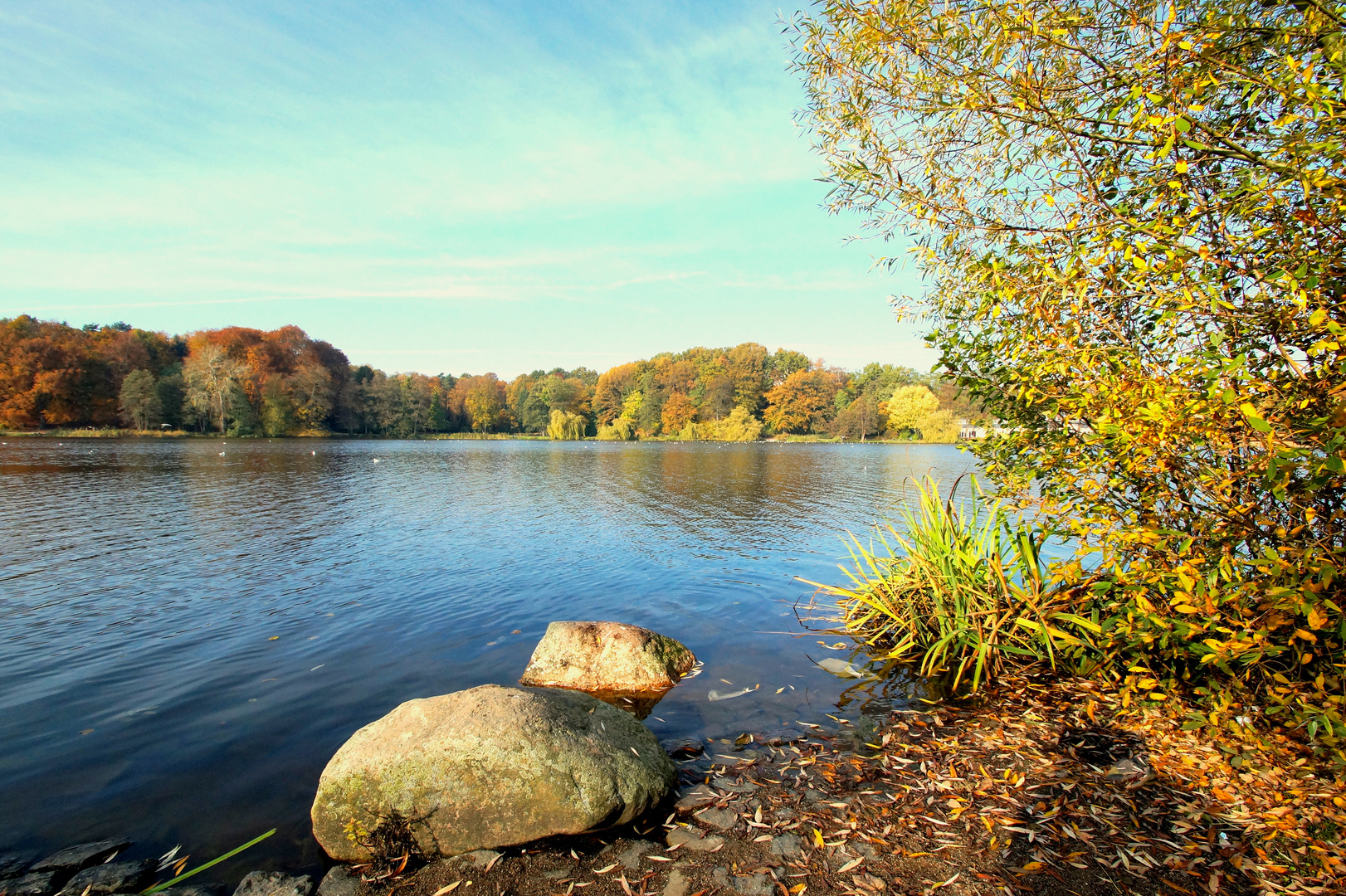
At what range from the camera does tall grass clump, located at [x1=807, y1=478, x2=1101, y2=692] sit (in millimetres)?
6680

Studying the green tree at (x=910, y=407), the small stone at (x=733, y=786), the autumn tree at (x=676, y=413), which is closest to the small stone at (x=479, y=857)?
the small stone at (x=733, y=786)

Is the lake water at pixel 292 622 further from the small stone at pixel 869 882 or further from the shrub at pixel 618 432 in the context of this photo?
the shrub at pixel 618 432

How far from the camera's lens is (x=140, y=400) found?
7944cm

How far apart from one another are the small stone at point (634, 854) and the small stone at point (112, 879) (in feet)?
10.8

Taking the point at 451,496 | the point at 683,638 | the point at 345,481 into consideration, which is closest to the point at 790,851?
the point at 683,638

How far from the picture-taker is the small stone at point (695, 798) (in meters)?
4.86

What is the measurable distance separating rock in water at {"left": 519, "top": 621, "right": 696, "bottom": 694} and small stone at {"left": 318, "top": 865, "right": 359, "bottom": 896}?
3.50 metres

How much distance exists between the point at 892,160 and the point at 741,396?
120 m

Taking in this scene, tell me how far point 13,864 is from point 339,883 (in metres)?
2.51

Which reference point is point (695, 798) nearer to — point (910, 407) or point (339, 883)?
point (339, 883)

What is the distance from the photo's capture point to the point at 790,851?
4.14 m

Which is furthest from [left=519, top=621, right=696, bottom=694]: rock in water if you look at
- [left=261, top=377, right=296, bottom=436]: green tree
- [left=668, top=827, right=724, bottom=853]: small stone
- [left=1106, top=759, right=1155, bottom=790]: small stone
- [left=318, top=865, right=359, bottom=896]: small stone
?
[left=261, top=377, right=296, bottom=436]: green tree

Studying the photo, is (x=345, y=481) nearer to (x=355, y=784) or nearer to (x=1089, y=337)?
(x=355, y=784)

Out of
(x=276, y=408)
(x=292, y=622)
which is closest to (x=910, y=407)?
(x=276, y=408)
